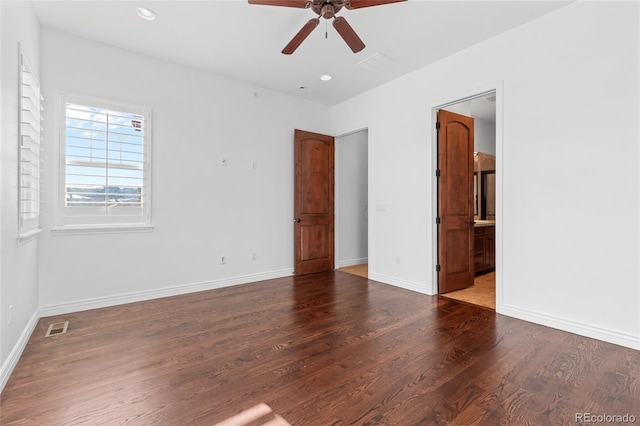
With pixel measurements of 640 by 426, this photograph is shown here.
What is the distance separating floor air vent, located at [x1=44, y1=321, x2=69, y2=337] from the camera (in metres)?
2.79

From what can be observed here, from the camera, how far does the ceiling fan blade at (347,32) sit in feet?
8.25

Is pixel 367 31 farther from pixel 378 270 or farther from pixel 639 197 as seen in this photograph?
pixel 378 270

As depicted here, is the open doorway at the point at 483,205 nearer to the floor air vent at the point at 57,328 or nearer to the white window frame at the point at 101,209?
the white window frame at the point at 101,209

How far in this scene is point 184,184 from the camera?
4094 millimetres

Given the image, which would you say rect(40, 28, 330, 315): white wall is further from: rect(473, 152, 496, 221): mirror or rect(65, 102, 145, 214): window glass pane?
rect(473, 152, 496, 221): mirror

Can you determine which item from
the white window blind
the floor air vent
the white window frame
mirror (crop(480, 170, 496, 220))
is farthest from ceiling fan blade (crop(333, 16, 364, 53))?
mirror (crop(480, 170, 496, 220))

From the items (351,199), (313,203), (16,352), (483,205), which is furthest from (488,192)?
(16,352)

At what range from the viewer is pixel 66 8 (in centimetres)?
291

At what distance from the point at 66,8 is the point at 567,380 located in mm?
5105

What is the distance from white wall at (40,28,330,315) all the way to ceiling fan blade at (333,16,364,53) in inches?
91.3

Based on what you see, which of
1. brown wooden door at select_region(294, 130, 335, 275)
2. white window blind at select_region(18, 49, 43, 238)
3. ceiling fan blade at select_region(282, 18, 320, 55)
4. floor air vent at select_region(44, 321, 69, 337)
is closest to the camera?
white window blind at select_region(18, 49, 43, 238)

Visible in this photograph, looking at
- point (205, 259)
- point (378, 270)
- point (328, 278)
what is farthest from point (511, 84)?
point (205, 259)

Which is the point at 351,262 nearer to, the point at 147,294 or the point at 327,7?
the point at 147,294

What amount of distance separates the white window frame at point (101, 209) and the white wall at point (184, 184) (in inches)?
2.7
